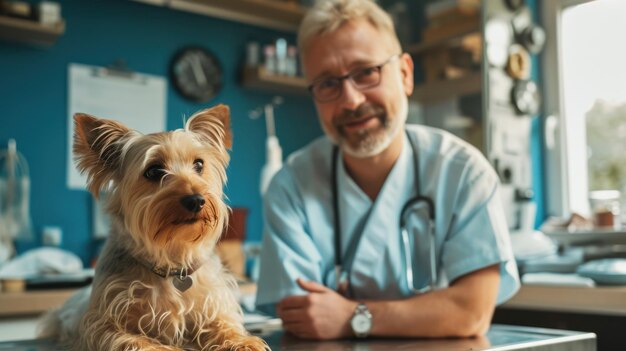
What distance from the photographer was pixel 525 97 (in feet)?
9.50

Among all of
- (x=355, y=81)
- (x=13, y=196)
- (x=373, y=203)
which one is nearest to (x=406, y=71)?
(x=355, y=81)

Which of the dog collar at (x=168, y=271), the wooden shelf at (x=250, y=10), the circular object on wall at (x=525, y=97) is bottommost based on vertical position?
the dog collar at (x=168, y=271)

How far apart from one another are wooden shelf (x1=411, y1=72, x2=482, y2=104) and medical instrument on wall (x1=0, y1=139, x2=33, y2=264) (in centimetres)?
194

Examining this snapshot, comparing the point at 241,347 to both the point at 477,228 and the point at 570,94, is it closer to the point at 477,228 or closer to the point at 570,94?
the point at 477,228

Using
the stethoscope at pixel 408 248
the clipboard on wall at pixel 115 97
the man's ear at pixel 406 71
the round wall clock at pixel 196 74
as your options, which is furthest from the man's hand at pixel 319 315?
the round wall clock at pixel 196 74

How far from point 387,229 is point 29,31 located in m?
1.94

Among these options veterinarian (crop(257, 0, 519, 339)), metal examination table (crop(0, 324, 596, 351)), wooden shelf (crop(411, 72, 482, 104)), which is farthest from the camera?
wooden shelf (crop(411, 72, 482, 104))

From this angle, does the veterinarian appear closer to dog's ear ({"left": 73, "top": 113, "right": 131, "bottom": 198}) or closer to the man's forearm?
the man's forearm

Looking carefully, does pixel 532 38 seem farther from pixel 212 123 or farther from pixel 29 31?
pixel 212 123

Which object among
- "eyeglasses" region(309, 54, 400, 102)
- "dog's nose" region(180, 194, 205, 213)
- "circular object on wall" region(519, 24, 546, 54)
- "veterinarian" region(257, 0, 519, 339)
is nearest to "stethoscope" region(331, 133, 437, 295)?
"veterinarian" region(257, 0, 519, 339)

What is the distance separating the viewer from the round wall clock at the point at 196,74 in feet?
10.3

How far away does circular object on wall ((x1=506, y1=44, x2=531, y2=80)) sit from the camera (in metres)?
2.88

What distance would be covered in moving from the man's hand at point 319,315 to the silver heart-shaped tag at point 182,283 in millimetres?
356

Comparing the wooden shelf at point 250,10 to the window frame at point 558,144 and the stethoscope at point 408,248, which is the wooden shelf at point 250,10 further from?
the stethoscope at point 408,248
